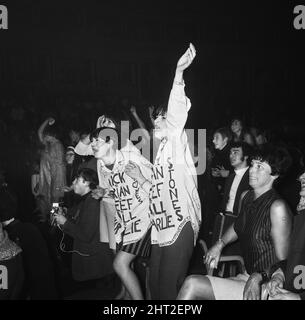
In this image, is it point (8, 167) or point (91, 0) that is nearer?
point (8, 167)

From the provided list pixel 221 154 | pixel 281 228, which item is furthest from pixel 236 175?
pixel 281 228

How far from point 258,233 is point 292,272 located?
0.29 m

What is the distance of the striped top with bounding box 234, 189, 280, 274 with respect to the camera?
276cm

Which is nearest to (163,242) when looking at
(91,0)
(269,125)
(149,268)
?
Answer: (149,268)

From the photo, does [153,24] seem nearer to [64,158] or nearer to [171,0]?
[171,0]

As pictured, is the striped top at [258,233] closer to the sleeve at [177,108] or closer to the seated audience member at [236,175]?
the sleeve at [177,108]

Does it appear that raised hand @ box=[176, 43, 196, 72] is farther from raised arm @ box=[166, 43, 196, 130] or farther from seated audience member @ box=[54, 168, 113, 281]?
seated audience member @ box=[54, 168, 113, 281]

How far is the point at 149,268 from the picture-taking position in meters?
3.33

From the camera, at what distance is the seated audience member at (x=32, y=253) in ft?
9.78

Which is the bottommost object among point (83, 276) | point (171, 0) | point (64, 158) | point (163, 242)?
point (83, 276)

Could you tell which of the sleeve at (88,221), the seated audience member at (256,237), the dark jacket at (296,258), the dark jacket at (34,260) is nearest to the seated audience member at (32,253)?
the dark jacket at (34,260)

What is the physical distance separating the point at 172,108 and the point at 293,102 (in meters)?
4.42

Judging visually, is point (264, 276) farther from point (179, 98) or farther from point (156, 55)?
point (156, 55)

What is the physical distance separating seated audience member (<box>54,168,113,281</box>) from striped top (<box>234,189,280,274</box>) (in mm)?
1096
